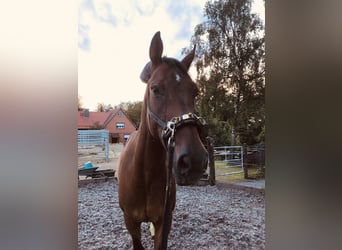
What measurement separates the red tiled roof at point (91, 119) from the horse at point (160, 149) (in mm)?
126

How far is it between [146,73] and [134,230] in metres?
0.56

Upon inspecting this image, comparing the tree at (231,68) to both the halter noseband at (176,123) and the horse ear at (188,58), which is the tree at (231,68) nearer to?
the horse ear at (188,58)

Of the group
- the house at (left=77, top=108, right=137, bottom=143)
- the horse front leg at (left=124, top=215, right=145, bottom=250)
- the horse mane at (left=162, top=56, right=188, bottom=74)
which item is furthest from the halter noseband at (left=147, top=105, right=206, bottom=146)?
the horse front leg at (left=124, top=215, right=145, bottom=250)

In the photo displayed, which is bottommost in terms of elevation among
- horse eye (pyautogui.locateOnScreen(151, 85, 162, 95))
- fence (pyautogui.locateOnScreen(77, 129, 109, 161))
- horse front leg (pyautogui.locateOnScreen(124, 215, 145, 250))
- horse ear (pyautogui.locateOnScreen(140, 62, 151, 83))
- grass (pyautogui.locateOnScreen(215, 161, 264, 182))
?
horse front leg (pyautogui.locateOnScreen(124, 215, 145, 250))

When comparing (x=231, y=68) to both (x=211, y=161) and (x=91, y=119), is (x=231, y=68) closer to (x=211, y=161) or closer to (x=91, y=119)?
(x=211, y=161)

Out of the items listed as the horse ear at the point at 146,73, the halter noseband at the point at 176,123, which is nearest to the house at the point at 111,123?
the horse ear at the point at 146,73

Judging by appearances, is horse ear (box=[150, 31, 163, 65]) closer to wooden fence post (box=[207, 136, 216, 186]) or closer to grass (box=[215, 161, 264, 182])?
wooden fence post (box=[207, 136, 216, 186])

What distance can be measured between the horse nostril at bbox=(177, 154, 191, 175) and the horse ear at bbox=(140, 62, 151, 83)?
306 mm

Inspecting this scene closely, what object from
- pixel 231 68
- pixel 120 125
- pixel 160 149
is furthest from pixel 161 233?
pixel 231 68

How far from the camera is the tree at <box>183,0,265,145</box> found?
97 centimetres

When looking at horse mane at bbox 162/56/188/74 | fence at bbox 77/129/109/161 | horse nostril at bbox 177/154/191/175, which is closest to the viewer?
horse nostril at bbox 177/154/191/175

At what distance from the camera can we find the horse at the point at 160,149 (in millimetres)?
691
